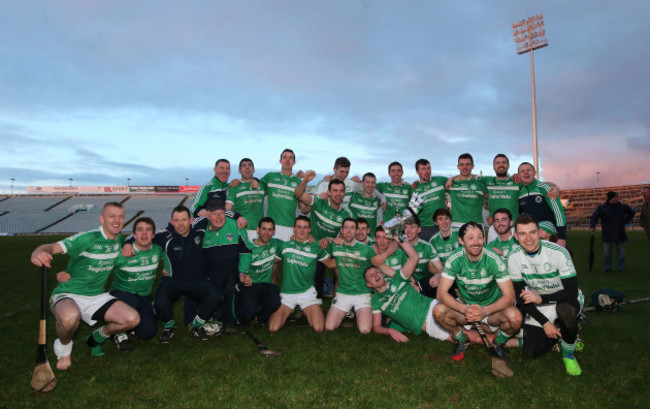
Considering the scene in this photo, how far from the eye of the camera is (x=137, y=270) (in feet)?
17.8

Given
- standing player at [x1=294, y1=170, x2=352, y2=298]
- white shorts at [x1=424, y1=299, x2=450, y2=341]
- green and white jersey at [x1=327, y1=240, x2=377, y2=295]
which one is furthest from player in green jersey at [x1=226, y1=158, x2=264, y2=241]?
white shorts at [x1=424, y1=299, x2=450, y2=341]

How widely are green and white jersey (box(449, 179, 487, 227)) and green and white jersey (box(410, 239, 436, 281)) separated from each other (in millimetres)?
1348

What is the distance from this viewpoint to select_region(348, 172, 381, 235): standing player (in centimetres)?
776

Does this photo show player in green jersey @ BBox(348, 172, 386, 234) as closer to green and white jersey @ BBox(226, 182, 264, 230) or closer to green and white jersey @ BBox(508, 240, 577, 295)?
green and white jersey @ BBox(226, 182, 264, 230)

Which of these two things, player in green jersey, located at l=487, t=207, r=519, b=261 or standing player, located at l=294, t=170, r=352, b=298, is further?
standing player, located at l=294, t=170, r=352, b=298

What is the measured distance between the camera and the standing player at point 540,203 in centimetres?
720

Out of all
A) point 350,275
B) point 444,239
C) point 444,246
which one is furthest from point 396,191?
point 350,275

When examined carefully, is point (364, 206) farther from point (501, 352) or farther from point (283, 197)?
point (501, 352)

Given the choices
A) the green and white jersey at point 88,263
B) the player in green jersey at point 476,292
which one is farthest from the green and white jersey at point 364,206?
the green and white jersey at point 88,263

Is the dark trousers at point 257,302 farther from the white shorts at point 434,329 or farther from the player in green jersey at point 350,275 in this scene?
the white shorts at point 434,329

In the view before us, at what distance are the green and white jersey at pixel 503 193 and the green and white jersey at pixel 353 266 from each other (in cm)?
289

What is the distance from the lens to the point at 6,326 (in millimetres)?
6434

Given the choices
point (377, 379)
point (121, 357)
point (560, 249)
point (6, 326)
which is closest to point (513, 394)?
point (377, 379)

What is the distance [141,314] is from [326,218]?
11.3ft
